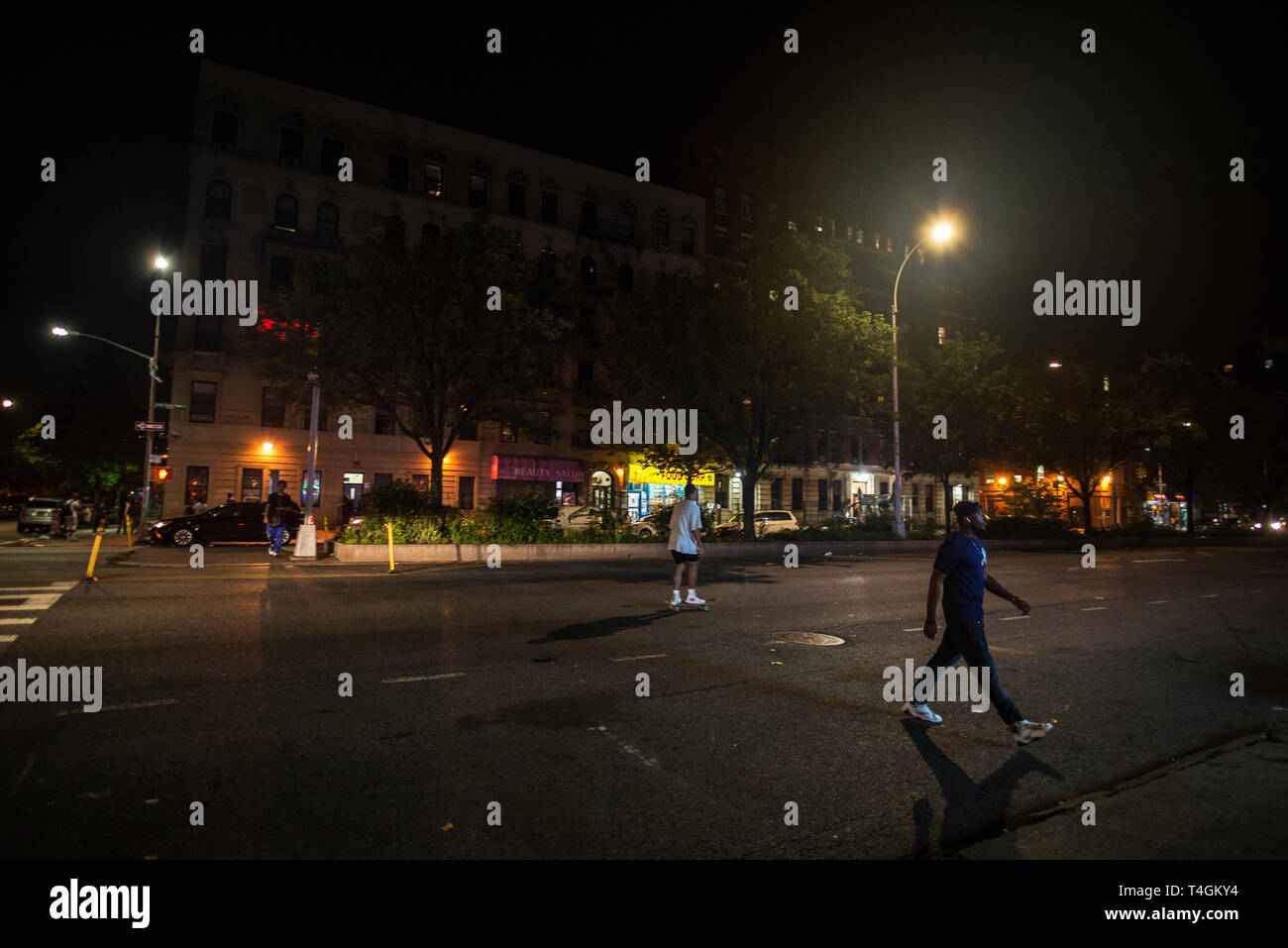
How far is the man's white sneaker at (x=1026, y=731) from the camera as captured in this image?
498cm

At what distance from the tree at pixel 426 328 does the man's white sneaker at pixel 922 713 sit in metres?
18.5

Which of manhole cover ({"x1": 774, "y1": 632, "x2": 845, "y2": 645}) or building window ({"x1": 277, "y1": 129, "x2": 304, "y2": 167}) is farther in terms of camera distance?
building window ({"x1": 277, "y1": 129, "x2": 304, "y2": 167})

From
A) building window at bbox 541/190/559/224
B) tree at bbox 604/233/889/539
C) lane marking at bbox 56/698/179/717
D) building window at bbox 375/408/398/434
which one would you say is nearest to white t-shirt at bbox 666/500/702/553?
lane marking at bbox 56/698/179/717

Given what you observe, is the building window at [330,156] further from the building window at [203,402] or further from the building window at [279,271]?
the building window at [203,402]

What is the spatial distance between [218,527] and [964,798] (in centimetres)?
2676

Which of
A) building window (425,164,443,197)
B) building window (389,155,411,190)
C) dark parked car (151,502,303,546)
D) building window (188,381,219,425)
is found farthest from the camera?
building window (425,164,443,197)

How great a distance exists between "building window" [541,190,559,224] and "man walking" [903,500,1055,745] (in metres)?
42.9

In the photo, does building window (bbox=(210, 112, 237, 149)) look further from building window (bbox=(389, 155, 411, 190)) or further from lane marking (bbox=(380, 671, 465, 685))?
lane marking (bbox=(380, 671, 465, 685))

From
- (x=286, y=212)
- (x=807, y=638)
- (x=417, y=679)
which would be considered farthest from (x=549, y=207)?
(x=417, y=679)

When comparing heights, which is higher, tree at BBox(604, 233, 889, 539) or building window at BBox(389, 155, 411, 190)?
building window at BBox(389, 155, 411, 190)

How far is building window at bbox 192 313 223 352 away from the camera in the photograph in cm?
3494

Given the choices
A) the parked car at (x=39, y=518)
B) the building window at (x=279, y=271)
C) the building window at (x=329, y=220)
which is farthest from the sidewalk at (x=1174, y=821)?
the building window at (x=329, y=220)
